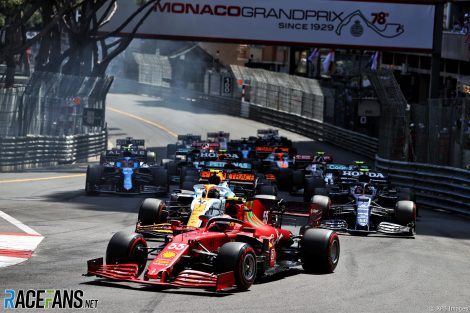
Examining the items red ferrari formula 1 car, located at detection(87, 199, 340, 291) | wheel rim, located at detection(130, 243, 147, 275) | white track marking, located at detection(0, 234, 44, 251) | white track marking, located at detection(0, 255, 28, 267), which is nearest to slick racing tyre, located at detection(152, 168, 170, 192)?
white track marking, located at detection(0, 234, 44, 251)

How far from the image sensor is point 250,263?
45.9 ft

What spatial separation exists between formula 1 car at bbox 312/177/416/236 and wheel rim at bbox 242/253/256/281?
6200 millimetres

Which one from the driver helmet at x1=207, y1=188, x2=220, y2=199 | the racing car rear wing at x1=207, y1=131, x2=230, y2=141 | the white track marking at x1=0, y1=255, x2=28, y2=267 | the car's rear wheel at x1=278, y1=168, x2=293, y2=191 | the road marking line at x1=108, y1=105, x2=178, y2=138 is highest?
the driver helmet at x1=207, y1=188, x2=220, y2=199

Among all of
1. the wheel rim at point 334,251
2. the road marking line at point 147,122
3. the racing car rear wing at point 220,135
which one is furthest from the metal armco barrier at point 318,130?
the wheel rim at point 334,251

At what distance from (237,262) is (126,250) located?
1620 mm

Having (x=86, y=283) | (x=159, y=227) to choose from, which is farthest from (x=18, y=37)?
(x=86, y=283)

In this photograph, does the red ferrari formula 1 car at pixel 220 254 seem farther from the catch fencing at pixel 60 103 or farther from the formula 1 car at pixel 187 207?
the catch fencing at pixel 60 103

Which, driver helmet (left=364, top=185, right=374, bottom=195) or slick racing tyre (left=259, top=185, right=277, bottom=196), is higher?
driver helmet (left=364, top=185, right=374, bottom=195)

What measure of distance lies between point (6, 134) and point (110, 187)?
25.3 ft

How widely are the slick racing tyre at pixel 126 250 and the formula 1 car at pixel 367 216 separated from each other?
252 inches

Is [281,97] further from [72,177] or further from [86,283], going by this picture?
[86,283]

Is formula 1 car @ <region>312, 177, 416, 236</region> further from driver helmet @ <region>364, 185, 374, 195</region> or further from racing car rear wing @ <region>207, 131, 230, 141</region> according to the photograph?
racing car rear wing @ <region>207, 131, 230, 141</region>

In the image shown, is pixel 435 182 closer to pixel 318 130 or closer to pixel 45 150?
pixel 45 150

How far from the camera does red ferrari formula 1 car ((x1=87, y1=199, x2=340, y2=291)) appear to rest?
13.5 metres
